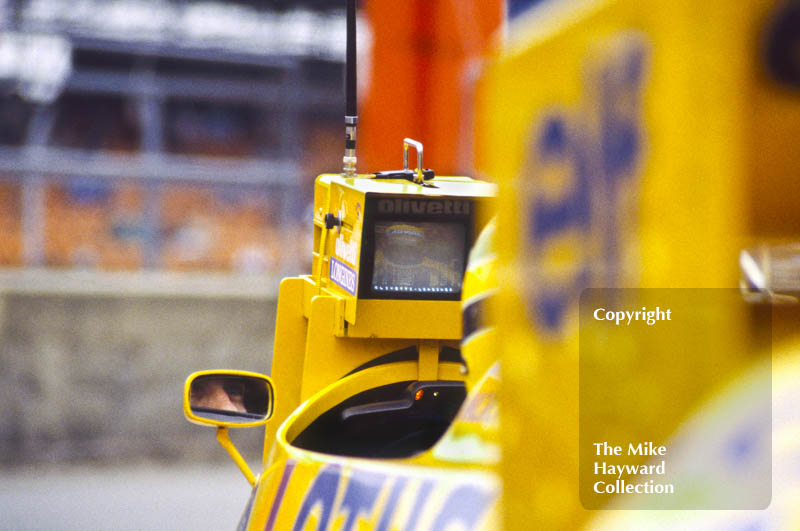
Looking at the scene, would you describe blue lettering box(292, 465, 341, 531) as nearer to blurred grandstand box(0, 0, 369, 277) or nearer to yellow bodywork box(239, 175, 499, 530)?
Result: yellow bodywork box(239, 175, 499, 530)

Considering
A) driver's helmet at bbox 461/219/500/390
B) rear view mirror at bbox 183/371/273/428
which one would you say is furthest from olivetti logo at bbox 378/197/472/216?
driver's helmet at bbox 461/219/500/390

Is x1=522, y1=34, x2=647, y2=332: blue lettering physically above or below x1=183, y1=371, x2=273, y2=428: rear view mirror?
above

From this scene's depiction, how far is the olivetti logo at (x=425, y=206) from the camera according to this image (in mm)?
2826

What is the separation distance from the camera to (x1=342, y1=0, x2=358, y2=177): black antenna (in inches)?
126

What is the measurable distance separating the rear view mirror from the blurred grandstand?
5.26 m

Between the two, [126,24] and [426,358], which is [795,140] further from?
[126,24]

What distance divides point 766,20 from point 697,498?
33 centimetres

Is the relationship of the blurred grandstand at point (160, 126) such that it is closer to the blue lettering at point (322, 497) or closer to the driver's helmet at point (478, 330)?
the blue lettering at point (322, 497)

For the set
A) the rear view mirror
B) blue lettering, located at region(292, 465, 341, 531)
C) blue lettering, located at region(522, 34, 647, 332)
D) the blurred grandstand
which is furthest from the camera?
the blurred grandstand

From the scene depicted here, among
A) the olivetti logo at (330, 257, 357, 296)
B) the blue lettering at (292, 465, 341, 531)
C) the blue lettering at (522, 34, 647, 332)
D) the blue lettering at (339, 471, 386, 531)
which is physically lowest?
the blue lettering at (292, 465, 341, 531)

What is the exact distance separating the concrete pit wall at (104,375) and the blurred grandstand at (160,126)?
113cm

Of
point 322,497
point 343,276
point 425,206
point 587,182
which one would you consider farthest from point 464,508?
point 343,276

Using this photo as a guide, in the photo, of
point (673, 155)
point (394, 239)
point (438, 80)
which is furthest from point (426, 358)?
point (438, 80)

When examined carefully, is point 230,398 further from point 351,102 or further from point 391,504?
point 391,504
